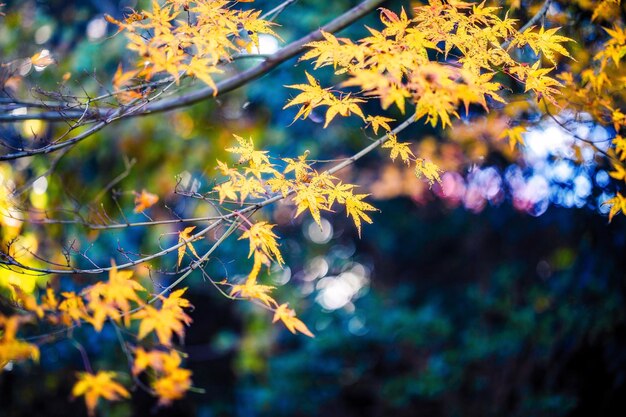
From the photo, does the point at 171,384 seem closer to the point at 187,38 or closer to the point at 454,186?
the point at 187,38

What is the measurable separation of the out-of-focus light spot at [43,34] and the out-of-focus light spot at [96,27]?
260 millimetres

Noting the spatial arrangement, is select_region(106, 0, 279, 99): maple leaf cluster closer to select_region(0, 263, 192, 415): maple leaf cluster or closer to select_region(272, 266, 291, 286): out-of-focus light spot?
select_region(0, 263, 192, 415): maple leaf cluster

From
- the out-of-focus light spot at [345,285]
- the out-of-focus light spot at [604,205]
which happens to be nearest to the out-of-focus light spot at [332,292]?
the out-of-focus light spot at [345,285]

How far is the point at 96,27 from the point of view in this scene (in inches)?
145

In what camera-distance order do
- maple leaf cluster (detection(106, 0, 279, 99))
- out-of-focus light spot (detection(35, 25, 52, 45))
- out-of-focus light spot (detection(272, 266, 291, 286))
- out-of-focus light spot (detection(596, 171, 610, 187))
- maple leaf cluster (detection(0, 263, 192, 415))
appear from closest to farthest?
maple leaf cluster (detection(106, 0, 279, 99)), maple leaf cluster (detection(0, 263, 192, 415)), out-of-focus light spot (detection(596, 171, 610, 187)), out-of-focus light spot (detection(35, 25, 52, 45)), out-of-focus light spot (detection(272, 266, 291, 286))

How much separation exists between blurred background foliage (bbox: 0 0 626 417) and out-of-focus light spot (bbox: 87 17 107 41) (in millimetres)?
21

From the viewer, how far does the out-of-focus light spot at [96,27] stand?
11.9ft

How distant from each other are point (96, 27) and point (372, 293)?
3.05 meters

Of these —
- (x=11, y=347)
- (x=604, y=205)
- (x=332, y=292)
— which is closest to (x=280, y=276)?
(x=332, y=292)

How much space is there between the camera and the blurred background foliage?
2.96 metres

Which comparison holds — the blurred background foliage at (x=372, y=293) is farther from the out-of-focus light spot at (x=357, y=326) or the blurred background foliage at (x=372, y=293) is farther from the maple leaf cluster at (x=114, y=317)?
the maple leaf cluster at (x=114, y=317)

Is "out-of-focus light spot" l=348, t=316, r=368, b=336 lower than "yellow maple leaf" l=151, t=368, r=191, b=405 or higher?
lower

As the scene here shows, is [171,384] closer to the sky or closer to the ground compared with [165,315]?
closer to the ground

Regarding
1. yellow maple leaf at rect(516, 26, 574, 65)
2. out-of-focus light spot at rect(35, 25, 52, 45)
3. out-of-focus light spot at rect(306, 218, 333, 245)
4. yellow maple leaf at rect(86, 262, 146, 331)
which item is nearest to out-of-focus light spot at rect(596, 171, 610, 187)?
yellow maple leaf at rect(516, 26, 574, 65)
